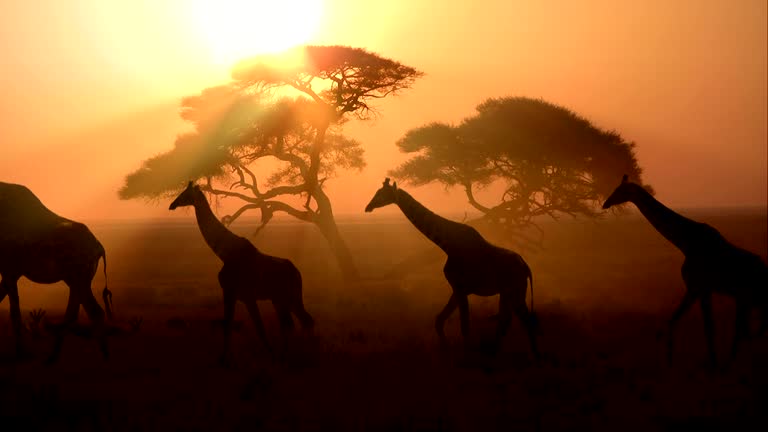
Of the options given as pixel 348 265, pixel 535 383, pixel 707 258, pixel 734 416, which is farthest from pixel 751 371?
pixel 348 265

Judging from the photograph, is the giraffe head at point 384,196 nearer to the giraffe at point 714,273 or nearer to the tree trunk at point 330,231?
the giraffe at point 714,273

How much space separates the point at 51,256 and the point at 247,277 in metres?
2.61

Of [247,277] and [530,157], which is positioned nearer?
[247,277]

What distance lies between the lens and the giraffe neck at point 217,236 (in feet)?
33.8

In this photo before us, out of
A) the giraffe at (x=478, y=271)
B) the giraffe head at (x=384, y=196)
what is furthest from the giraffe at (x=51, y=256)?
the giraffe at (x=478, y=271)

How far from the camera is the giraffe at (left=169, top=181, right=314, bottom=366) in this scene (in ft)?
33.0

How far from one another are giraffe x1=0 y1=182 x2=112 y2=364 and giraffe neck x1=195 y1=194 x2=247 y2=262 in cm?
136

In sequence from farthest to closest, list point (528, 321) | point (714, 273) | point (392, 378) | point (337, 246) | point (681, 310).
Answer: point (337, 246) → point (528, 321) → point (681, 310) → point (714, 273) → point (392, 378)

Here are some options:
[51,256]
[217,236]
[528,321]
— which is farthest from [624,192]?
[51,256]

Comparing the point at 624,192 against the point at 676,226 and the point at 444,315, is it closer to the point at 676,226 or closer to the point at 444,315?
the point at 676,226

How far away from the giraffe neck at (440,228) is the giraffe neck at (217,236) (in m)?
2.32

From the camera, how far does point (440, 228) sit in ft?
33.9

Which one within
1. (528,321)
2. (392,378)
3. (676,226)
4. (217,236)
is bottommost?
(392,378)

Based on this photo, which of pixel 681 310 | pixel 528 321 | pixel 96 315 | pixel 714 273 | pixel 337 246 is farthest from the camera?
Result: pixel 337 246
